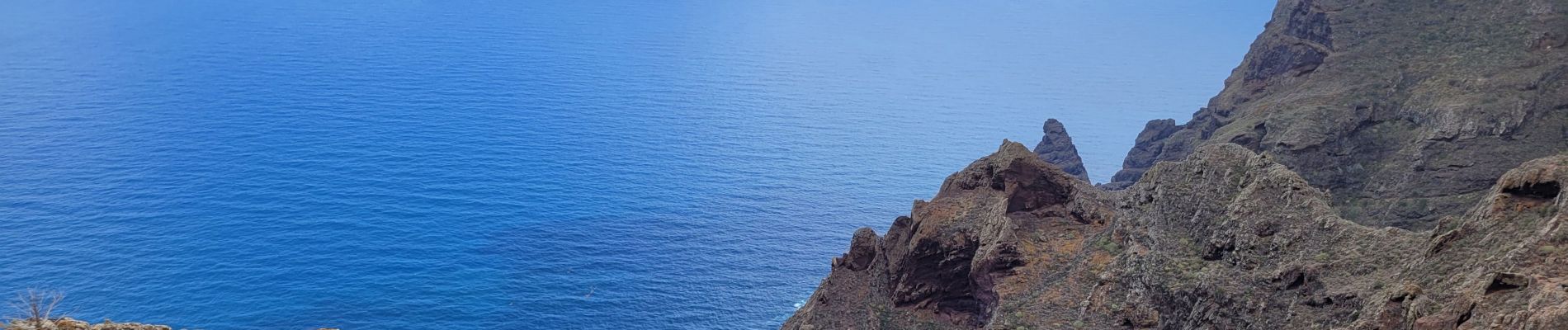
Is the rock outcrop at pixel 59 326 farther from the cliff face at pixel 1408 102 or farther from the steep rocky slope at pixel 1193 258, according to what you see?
the cliff face at pixel 1408 102

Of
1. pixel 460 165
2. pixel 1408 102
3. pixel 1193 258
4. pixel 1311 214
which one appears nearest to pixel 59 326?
pixel 1193 258

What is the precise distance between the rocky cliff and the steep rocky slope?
0.24 ft

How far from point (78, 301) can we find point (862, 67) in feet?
407

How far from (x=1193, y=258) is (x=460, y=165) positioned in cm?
10261

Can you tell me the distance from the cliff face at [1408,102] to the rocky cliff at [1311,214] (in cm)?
15

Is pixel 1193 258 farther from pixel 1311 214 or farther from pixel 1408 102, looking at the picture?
pixel 1408 102

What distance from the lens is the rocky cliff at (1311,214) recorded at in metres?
31.3

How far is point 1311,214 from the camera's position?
40062 mm

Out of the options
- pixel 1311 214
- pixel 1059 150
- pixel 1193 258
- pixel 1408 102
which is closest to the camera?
pixel 1311 214

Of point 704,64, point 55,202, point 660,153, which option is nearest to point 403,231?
point 55,202

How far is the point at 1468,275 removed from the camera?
2936 cm

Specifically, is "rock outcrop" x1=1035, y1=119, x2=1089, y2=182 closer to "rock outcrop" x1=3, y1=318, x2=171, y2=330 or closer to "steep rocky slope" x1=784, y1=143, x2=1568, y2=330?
"steep rocky slope" x1=784, y1=143, x2=1568, y2=330

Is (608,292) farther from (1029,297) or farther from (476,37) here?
(476,37)

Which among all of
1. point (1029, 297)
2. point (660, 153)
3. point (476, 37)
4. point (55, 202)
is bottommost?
point (1029, 297)
